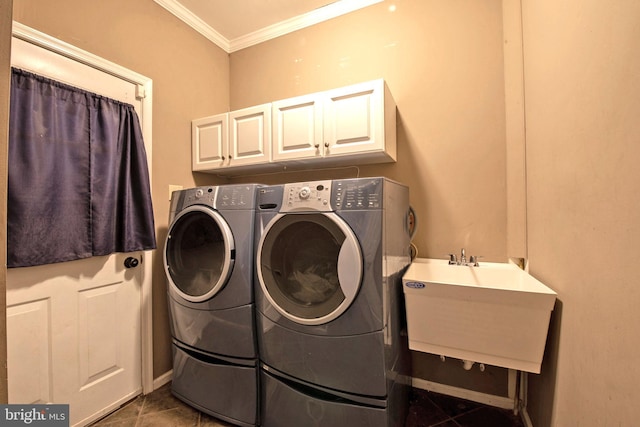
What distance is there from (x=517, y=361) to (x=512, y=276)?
0.51 m

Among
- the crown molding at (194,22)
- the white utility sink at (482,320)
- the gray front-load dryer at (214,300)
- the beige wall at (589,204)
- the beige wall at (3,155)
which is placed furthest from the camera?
the crown molding at (194,22)

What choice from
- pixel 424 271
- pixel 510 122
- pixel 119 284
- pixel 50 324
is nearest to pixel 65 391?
pixel 50 324

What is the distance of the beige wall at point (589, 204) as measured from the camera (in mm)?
644

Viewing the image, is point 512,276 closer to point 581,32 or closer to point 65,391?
point 581,32

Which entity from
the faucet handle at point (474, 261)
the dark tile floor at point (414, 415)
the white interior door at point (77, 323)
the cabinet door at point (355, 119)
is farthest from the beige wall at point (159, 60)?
the faucet handle at point (474, 261)

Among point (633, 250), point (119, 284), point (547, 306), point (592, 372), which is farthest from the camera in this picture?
point (119, 284)

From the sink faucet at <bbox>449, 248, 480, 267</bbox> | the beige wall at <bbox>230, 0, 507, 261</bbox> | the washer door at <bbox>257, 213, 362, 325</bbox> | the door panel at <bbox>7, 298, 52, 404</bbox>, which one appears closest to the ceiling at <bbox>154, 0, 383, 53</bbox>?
the beige wall at <bbox>230, 0, 507, 261</bbox>

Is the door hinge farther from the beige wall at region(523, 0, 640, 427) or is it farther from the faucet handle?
the faucet handle

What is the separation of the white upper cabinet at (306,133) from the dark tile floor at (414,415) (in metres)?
1.60

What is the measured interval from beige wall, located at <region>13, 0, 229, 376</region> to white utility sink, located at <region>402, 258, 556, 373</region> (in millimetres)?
1790

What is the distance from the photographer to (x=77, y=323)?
1.52m

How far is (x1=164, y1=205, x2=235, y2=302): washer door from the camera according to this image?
1.50 metres

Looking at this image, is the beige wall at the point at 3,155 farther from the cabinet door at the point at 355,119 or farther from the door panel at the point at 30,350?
the cabinet door at the point at 355,119

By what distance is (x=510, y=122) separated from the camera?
159cm
